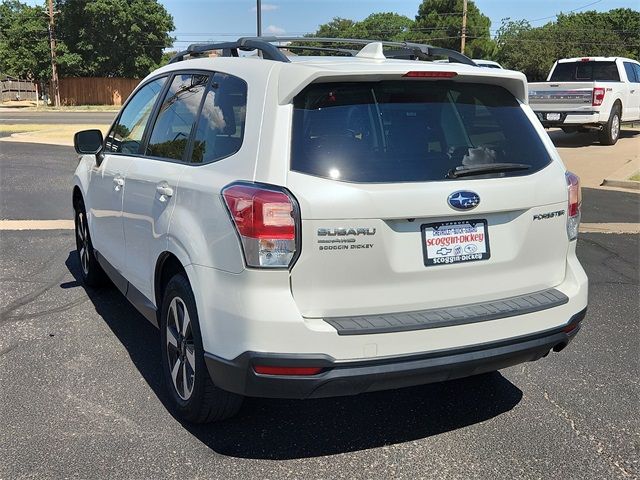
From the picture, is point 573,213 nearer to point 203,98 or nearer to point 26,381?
point 203,98

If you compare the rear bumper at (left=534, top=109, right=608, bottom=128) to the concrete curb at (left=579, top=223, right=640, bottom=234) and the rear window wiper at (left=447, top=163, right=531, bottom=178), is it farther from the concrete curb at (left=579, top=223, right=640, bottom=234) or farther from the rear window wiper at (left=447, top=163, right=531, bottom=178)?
the rear window wiper at (left=447, top=163, right=531, bottom=178)

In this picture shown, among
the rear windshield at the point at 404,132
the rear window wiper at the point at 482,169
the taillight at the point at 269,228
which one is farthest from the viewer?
the rear window wiper at the point at 482,169

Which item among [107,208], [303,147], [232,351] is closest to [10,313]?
[107,208]

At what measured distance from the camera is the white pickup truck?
15383mm

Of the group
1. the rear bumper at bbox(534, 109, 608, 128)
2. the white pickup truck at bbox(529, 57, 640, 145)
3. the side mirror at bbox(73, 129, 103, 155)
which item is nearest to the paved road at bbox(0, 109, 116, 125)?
the white pickup truck at bbox(529, 57, 640, 145)

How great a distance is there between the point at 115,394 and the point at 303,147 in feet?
6.31

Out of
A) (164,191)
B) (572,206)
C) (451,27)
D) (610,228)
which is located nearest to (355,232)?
(164,191)

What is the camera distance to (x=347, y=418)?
3.47 metres

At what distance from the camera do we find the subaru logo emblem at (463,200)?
9.46 feet

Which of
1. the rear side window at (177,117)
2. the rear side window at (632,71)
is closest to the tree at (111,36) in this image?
the rear side window at (632,71)

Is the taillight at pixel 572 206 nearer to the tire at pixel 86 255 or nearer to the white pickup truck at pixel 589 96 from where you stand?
the tire at pixel 86 255

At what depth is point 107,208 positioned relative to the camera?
4559 millimetres

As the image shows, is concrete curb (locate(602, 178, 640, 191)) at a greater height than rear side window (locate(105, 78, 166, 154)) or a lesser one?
lesser

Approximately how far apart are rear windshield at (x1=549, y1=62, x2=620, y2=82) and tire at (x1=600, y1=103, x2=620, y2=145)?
41.7 inches
